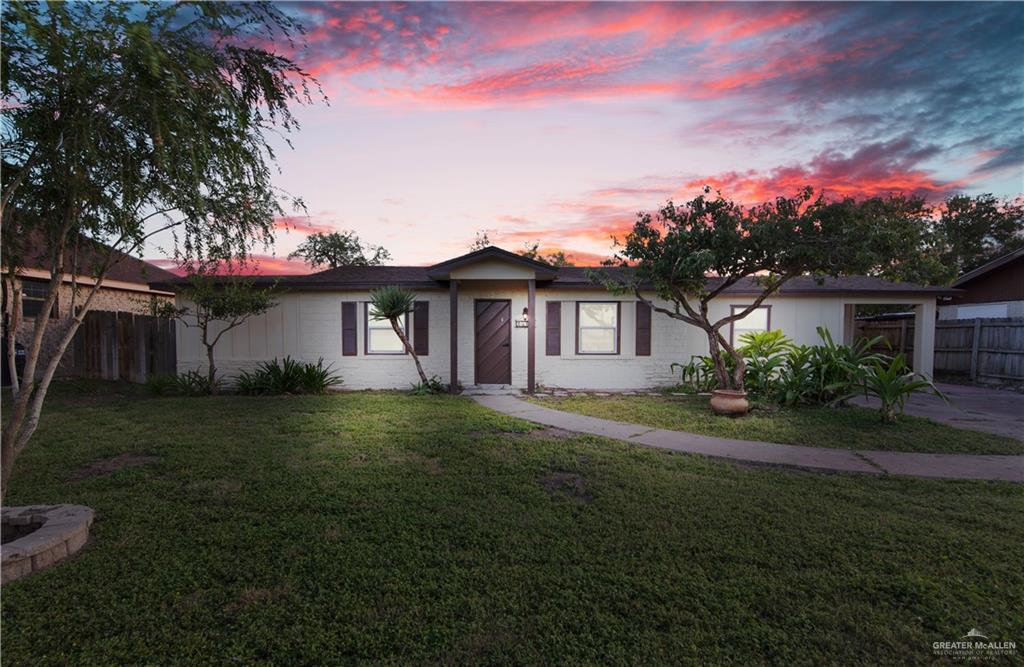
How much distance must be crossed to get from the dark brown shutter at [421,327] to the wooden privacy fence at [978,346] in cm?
1436

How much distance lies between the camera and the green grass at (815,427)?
17.8 feet

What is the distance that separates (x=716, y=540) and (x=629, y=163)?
7.70 metres

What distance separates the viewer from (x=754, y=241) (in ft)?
22.5

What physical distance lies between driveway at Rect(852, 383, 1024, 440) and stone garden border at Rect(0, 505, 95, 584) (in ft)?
32.3

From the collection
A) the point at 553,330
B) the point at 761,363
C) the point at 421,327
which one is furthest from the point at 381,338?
the point at 761,363

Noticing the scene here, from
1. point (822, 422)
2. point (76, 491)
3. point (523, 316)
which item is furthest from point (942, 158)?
point (76, 491)

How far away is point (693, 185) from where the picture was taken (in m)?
7.39

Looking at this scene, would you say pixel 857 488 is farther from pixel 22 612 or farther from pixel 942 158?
pixel 942 158

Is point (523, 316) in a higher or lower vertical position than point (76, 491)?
higher

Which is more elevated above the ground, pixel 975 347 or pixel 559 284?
pixel 559 284

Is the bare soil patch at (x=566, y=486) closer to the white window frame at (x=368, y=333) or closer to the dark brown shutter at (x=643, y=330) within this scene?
the dark brown shutter at (x=643, y=330)

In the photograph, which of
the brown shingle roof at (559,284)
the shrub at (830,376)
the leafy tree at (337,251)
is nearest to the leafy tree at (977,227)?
the brown shingle roof at (559,284)

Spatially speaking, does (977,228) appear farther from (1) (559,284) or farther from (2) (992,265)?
(1) (559,284)

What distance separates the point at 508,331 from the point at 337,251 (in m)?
16.7
